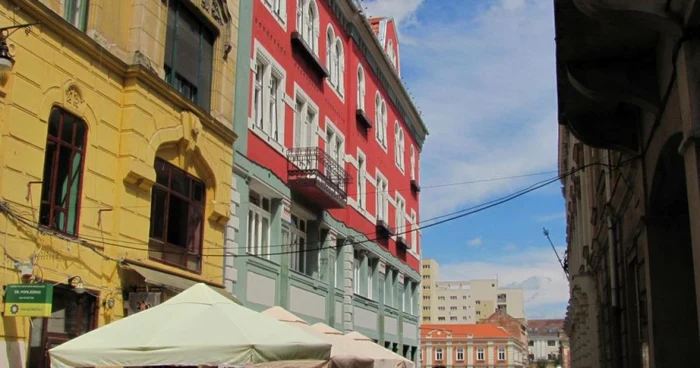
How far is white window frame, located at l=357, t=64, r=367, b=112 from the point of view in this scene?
32.2m

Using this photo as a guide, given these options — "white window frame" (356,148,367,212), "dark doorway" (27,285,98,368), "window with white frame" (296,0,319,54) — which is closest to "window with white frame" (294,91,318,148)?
"window with white frame" (296,0,319,54)

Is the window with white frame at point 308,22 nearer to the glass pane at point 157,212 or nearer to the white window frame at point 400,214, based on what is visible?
the glass pane at point 157,212

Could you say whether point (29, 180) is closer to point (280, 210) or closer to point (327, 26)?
point (280, 210)

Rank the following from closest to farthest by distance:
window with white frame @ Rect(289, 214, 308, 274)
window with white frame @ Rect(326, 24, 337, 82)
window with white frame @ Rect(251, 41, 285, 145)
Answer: window with white frame @ Rect(251, 41, 285, 145), window with white frame @ Rect(289, 214, 308, 274), window with white frame @ Rect(326, 24, 337, 82)

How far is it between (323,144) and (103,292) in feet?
45.8

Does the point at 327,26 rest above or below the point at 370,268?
above

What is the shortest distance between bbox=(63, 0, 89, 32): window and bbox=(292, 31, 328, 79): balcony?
10.6 metres

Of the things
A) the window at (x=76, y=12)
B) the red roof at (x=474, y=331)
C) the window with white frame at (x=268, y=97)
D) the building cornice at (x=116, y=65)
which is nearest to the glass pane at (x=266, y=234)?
the window with white frame at (x=268, y=97)

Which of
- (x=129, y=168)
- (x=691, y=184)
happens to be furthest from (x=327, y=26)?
(x=691, y=184)

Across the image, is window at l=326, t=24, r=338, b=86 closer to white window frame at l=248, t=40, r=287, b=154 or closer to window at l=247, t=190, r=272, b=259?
white window frame at l=248, t=40, r=287, b=154

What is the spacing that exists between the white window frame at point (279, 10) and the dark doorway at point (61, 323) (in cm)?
1162

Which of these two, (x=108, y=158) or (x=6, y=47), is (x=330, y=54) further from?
(x=6, y=47)

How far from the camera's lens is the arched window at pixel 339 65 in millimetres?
29641

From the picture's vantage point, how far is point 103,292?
14.2m
